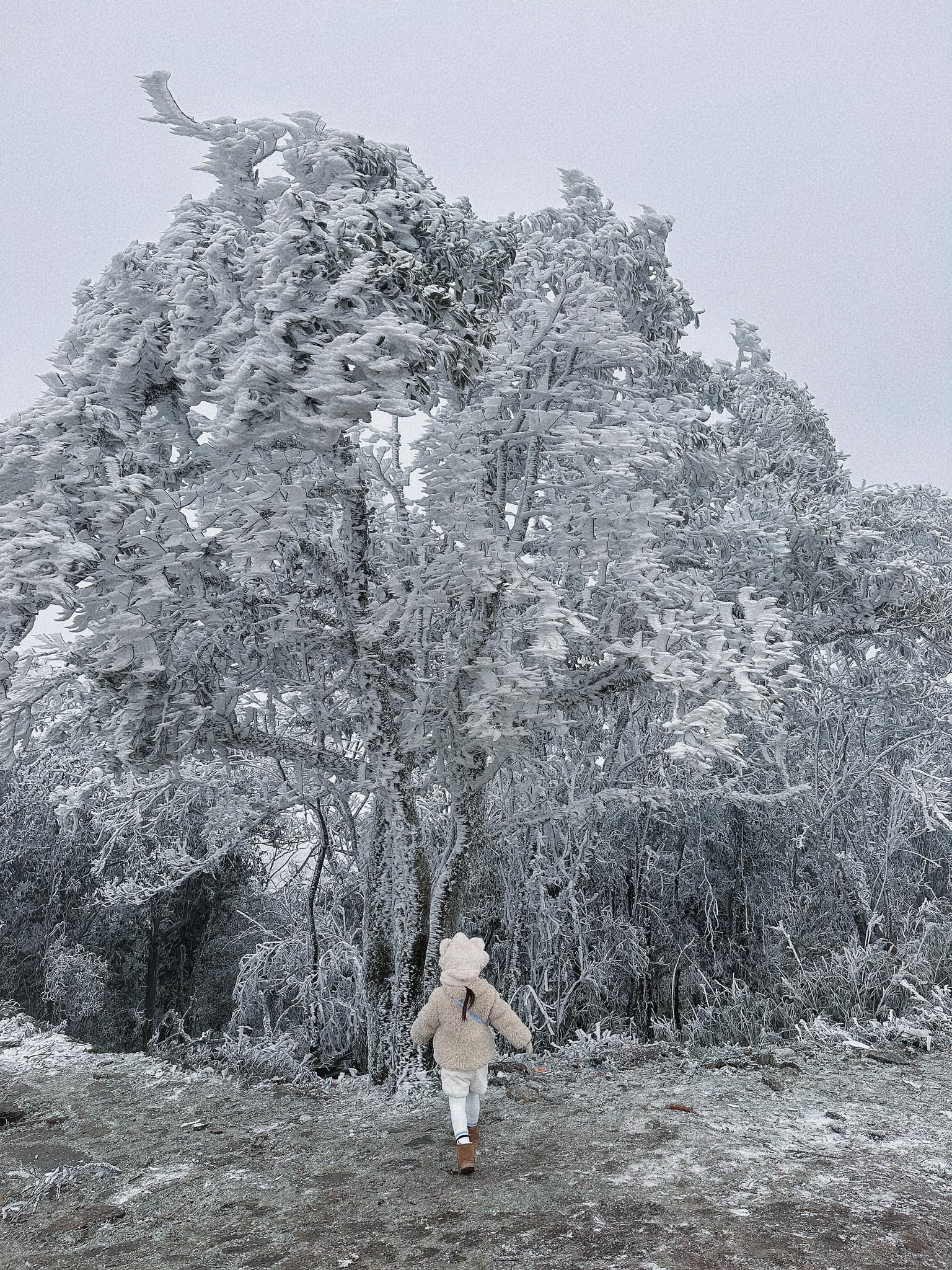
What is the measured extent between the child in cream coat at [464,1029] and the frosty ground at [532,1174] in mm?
306

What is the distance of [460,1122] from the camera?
4.41 meters

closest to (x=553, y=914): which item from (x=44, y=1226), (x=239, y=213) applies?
(x=44, y=1226)

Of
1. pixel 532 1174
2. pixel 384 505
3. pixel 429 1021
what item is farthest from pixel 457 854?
pixel 384 505

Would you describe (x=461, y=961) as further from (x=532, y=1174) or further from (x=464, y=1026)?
(x=532, y=1174)

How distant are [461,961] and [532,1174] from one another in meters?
1.13

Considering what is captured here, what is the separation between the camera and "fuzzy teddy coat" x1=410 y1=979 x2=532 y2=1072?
442 cm

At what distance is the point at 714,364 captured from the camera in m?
9.20

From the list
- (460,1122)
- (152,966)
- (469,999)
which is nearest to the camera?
(460,1122)

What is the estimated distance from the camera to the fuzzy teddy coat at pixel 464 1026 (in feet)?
14.5

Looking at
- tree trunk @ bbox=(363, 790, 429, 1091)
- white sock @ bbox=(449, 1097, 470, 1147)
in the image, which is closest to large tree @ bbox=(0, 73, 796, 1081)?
tree trunk @ bbox=(363, 790, 429, 1091)

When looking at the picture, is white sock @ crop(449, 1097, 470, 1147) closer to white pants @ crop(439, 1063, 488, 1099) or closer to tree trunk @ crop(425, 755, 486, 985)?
white pants @ crop(439, 1063, 488, 1099)

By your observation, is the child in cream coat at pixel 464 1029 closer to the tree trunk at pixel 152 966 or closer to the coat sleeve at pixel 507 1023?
the coat sleeve at pixel 507 1023

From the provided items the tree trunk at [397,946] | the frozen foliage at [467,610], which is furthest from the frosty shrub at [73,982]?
the tree trunk at [397,946]

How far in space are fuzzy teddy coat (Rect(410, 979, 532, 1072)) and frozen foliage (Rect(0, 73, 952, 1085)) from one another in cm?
177
